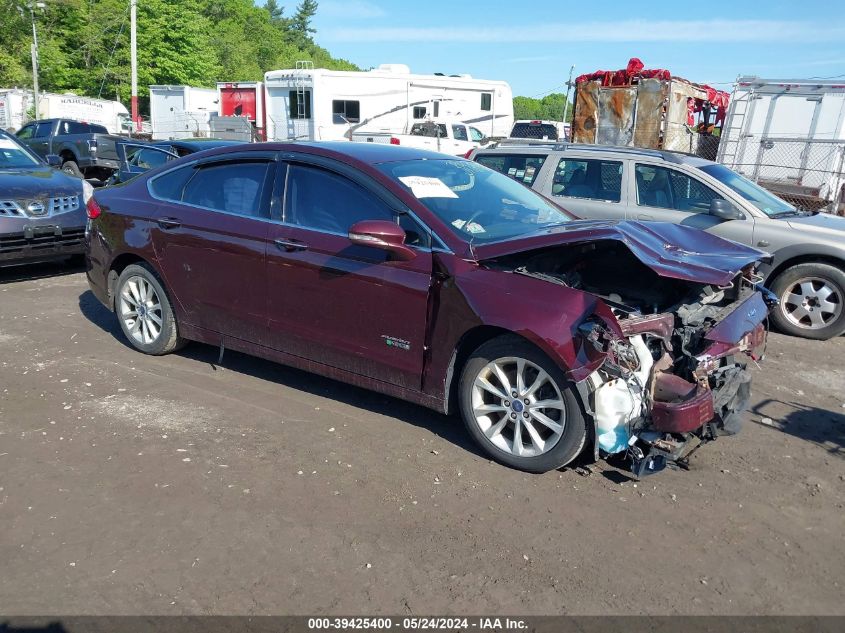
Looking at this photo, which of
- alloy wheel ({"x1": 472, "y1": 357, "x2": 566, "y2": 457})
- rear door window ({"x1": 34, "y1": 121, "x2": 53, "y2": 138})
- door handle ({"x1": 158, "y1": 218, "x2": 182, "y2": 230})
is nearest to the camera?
alloy wheel ({"x1": 472, "y1": 357, "x2": 566, "y2": 457})

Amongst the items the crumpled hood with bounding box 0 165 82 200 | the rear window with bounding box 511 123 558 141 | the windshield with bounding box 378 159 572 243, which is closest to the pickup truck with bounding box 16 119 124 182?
the crumpled hood with bounding box 0 165 82 200

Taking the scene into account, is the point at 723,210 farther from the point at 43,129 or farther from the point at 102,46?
the point at 102,46

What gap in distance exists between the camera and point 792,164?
1502cm

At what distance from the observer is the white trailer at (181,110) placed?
106ft

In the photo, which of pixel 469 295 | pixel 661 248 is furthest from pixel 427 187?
pixel 661 248

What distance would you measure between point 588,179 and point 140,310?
4924 mm

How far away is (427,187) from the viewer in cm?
453

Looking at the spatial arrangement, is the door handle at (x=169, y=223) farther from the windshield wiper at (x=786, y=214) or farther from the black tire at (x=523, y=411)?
the windshield wiper at (x=786, y=214)

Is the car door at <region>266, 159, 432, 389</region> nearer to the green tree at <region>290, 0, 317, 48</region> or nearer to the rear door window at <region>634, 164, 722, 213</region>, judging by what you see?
the rear door window at <region>634, 164, 722, 213</region>

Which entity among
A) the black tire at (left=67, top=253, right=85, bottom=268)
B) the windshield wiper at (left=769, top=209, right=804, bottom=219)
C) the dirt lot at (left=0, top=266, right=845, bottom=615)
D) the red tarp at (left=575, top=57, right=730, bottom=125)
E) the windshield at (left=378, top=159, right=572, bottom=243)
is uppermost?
the red tarp at (left=575, top=57, right=730, bottom=125)

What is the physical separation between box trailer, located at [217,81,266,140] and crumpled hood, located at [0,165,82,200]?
57.0 feet

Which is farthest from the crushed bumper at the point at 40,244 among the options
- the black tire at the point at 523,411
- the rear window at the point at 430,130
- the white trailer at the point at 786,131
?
the rear window at the point at 430,130

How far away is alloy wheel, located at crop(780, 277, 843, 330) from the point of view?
7.01 meters
